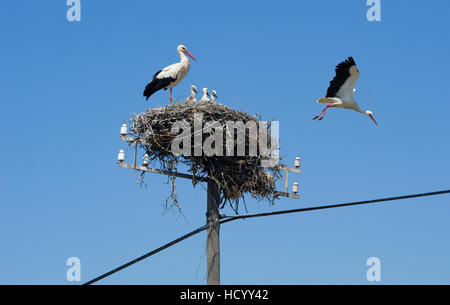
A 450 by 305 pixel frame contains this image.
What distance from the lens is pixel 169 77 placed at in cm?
1511

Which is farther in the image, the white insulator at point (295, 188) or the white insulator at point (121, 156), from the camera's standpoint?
the white insulator at point (295, 188)

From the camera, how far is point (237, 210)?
41.5 feet

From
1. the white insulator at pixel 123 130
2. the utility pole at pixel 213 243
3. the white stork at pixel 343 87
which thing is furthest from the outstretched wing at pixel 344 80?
the white insulator at pixel 123 130

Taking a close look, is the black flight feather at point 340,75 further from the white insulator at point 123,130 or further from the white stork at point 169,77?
the white insulator at point 123,130

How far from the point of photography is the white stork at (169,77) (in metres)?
14.8

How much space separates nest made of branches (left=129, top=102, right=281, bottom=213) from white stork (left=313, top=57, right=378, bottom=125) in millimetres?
2061

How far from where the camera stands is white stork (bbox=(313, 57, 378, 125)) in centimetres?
1459

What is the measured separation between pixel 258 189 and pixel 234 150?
2.58ft

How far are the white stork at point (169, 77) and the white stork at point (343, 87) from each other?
2.82 m

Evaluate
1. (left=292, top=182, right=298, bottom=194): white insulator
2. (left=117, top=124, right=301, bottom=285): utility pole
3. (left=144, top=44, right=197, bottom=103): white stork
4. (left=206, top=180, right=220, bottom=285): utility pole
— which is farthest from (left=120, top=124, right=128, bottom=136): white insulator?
(left=292, top=182, right=298, bottom=194): white insulator

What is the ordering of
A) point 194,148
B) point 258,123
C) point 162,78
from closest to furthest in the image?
point 194,148, point 258,123, point 162,78
